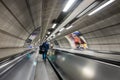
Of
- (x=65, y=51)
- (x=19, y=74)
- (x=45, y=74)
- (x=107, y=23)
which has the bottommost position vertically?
(x=45, y=74)

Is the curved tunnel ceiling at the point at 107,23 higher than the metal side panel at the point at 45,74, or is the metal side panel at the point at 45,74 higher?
the curved tunnel ceiling at the point at 107,23

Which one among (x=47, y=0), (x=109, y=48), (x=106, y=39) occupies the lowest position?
(x=109, y=48)

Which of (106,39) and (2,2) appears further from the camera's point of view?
(106,39)

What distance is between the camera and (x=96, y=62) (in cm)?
302

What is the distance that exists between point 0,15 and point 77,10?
9.85 feet

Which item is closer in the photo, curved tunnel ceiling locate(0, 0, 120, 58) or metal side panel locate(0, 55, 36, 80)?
metal side panel locate(0, 55, 36, 80)

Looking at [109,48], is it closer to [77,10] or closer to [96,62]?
[77,10]

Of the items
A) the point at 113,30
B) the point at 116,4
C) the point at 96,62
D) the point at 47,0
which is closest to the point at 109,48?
the point at 113,30


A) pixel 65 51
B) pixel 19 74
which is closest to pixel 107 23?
pixel 65 51

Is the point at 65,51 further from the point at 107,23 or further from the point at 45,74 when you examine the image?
the point at 107,23

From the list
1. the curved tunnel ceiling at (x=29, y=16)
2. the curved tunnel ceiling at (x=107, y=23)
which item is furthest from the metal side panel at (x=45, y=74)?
the curved tunnel ceiling at (x=107, y=23)

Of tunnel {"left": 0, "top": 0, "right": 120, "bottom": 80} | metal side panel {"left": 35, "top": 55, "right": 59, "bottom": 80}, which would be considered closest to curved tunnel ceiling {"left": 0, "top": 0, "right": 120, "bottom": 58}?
tunnel {"left": 0, "top": 0, "right": 120, "bottom": 80}

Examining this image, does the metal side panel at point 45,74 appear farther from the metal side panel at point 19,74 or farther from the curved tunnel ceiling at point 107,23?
the curved tunnel ceiling at point 107,23

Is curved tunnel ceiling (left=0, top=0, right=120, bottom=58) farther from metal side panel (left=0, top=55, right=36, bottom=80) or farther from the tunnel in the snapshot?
metal side panel (left=0, top=55, right=36, bottom=80)
